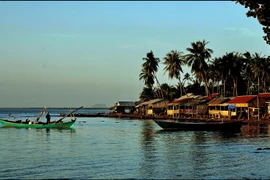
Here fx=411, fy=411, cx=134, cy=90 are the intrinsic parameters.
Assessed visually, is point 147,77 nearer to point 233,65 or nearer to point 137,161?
point 233,65

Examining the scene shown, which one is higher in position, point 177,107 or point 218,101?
point 218,101

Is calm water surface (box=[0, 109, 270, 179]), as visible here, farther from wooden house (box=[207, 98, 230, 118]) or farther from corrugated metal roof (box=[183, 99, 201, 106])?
corrugated metal roof (box=[183, 99, 201, 106])

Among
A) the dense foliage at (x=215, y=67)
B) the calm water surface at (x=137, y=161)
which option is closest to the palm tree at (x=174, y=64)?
the dense foliage at (x=215, y=67)

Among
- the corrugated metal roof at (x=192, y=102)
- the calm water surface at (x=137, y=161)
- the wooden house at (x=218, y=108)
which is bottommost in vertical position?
the calm water surface at (x=137, y=161)

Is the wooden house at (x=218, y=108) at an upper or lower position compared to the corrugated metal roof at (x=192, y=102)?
lower

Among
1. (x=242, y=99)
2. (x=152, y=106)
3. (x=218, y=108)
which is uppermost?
(x=242, y=99)

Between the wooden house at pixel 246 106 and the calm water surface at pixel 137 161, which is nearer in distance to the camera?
the calm water surface at pixel 137 161

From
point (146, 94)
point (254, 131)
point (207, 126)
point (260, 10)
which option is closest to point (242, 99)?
point (207, 126)

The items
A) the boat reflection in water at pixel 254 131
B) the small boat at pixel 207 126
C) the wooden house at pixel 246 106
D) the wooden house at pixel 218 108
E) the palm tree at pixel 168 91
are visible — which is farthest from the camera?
the palm tree at pixel 168 91

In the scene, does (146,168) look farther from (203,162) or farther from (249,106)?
(249,106)

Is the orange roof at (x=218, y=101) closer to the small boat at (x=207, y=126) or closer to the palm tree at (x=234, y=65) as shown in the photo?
the palm tree at (x=234, y=65)

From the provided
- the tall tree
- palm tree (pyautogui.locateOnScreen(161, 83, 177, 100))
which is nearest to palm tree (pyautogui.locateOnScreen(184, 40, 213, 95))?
palm tree (pyautogui.locateOnScreen(161, 83, 177, 100))

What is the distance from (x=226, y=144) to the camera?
98.1 ft

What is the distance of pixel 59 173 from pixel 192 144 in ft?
46.0
